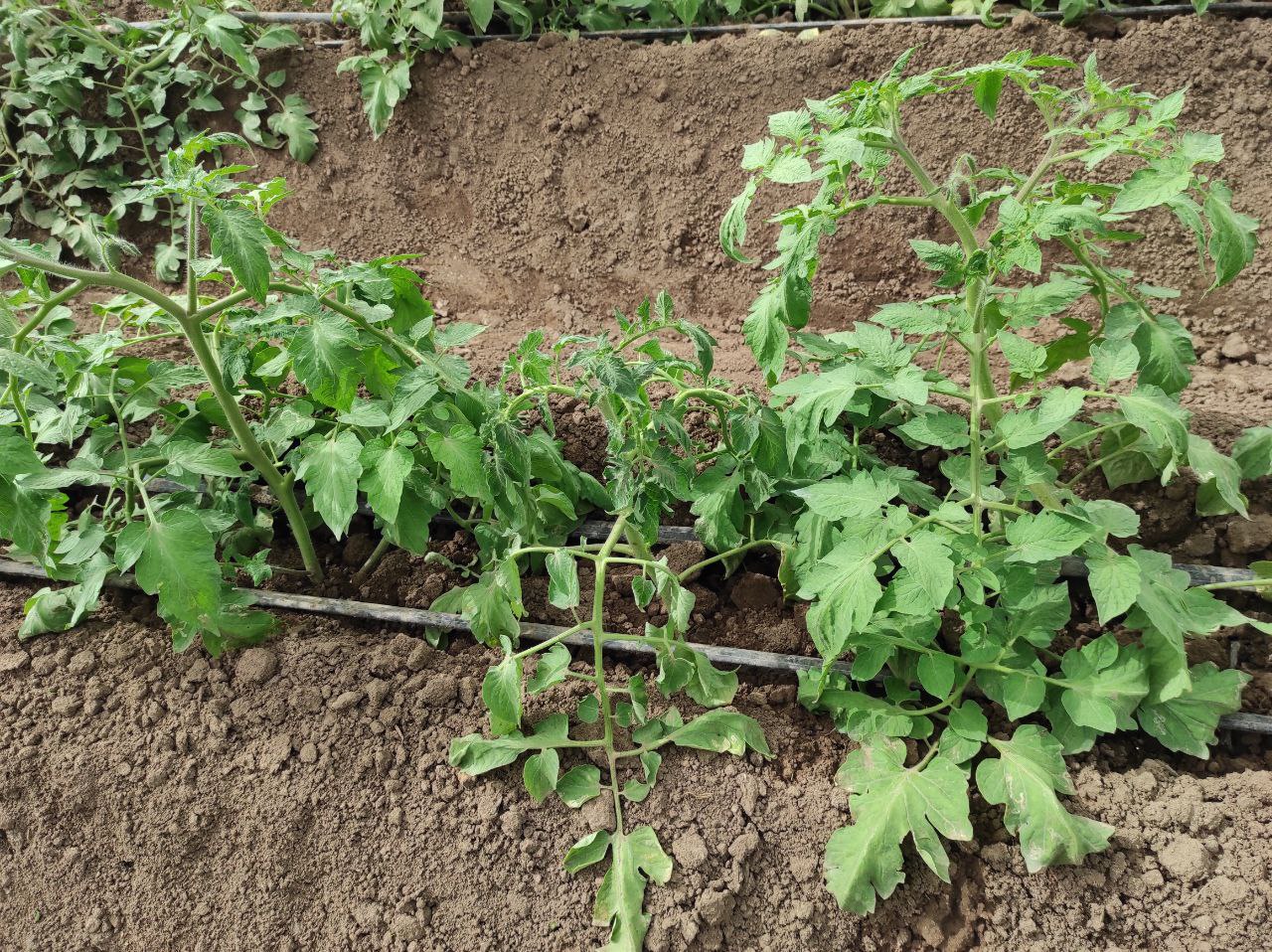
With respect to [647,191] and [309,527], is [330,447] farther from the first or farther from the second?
[647,191]

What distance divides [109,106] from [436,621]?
8.50 ft

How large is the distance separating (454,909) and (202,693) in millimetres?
779

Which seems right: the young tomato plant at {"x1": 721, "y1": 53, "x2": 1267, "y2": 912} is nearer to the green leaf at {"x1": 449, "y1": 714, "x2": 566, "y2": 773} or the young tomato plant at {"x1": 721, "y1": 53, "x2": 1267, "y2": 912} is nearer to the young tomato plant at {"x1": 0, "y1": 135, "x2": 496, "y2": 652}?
the green leaf at {"x1": 449, "y1": 714, "x2": 566, "y2": 773}

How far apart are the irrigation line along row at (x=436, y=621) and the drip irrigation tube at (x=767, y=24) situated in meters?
2.13

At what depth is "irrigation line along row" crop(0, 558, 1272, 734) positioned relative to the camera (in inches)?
81.5

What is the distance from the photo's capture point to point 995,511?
1.83m

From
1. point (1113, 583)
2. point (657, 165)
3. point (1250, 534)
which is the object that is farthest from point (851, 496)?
point (657, 165)

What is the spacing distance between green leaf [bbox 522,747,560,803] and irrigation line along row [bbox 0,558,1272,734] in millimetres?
274

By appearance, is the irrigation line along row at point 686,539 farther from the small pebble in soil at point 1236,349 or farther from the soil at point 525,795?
the small pebble in soil at point 1236,349

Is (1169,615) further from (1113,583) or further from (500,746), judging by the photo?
(500,746)

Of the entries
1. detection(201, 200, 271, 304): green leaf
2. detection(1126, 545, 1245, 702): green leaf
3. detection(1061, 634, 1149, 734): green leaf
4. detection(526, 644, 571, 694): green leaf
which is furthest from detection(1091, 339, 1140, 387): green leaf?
detection(201, 200, 271, 304): green leaf

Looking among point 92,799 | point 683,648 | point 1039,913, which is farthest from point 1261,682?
point 92,799

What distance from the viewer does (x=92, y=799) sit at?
1957 millimetres

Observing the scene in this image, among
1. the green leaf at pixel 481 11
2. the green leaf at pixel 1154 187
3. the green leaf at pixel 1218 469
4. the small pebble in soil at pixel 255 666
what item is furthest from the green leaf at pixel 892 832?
the green leaf at pixel 481 11
